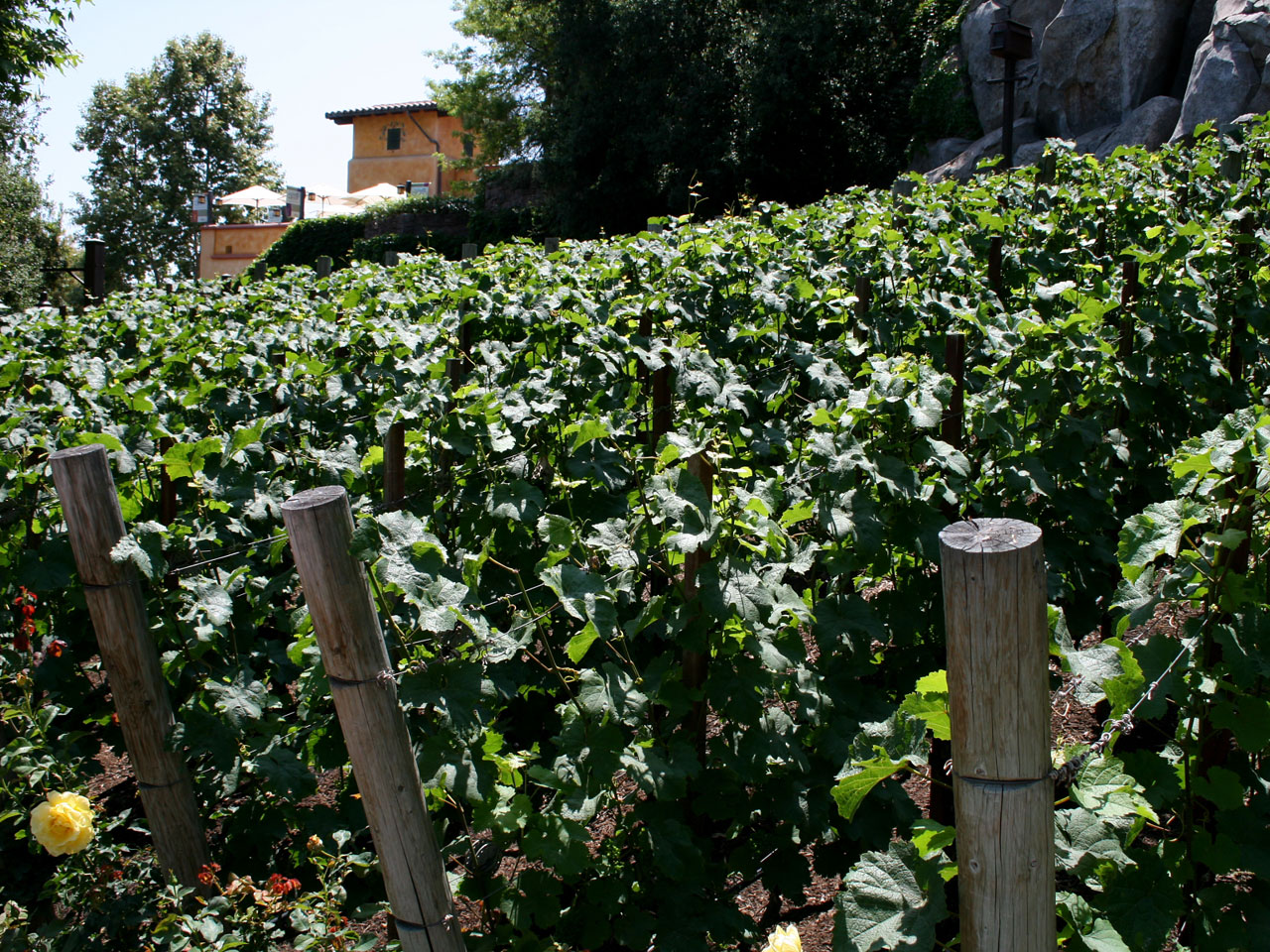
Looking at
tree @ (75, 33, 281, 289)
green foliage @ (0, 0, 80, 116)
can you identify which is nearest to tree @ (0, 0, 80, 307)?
green foliage @ (0, 0, 80, 116)

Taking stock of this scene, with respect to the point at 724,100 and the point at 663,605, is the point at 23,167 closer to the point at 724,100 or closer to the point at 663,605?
the point at 724,100

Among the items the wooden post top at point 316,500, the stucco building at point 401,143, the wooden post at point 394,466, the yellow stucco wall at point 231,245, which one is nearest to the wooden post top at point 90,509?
the wooden post at point 394,466

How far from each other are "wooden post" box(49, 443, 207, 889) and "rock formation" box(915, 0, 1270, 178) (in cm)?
1512

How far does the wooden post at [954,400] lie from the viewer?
8.59 ft

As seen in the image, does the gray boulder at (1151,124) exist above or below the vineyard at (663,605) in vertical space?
above

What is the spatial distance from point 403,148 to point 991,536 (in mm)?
45291

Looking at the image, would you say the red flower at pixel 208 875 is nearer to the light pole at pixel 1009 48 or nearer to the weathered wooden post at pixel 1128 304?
the weathered wooden post at pixel 1128 304

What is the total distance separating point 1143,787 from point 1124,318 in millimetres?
2394

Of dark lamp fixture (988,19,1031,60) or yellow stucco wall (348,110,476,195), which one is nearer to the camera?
dark lamp fixture (988,19,1031,60)

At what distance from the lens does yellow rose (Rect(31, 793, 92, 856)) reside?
2.02 meters

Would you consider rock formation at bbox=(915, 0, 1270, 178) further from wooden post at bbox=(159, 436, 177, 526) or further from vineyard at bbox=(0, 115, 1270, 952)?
wooden post at bbox=(159, 436, 177, 526)

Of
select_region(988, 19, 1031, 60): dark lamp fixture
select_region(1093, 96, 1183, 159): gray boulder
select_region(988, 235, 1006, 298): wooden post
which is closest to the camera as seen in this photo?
select_region(988, 235, 1006, 298): wooden post

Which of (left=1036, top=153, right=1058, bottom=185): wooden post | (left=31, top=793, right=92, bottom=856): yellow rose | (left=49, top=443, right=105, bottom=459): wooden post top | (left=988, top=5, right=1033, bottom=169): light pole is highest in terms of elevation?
(left=988, top=5, right=1033, bottom=169): light pole

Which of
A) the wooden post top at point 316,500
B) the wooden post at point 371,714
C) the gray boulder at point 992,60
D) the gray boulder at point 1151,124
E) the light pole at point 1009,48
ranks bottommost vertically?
the wooden post at point 371,714
